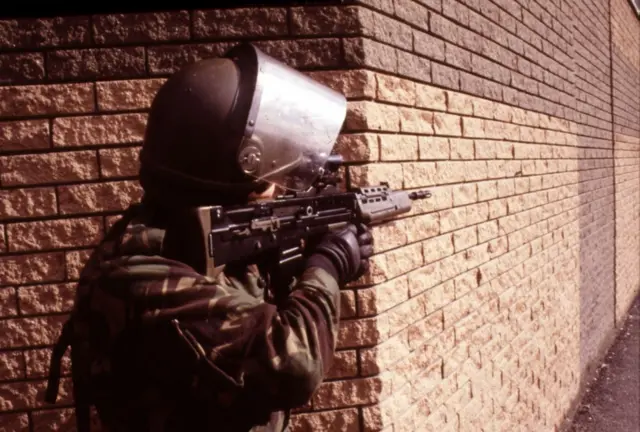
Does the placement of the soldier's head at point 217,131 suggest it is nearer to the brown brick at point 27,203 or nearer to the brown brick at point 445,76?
the brown brick at point 27,203

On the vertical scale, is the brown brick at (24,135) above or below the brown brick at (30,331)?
above

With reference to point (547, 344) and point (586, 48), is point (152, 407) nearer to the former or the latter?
point (547, 344)

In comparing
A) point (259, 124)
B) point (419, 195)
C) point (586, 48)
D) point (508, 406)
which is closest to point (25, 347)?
point (259, 124)

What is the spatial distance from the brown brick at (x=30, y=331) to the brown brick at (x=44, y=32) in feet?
3.59

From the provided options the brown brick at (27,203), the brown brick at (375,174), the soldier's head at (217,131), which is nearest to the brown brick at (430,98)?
the brown brick at (375,174)

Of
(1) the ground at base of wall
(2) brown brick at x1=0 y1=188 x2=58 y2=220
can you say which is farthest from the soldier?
(1) the ground at base of wall

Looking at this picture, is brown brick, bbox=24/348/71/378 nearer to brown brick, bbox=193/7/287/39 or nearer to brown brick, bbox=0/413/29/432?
brown brick, bbox=0/413/29/432

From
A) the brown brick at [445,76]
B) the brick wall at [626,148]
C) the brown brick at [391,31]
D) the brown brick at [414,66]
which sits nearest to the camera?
the brown brick at [391,31]

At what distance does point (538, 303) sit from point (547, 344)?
431 millimetres

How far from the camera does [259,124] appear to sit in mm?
1587

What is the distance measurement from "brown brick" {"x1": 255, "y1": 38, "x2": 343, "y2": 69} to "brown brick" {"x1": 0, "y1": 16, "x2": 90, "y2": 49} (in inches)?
28.3

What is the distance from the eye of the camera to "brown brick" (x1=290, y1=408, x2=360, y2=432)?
224cm

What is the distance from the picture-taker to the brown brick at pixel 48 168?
2.05m

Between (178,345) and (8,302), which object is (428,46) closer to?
(178,345)
